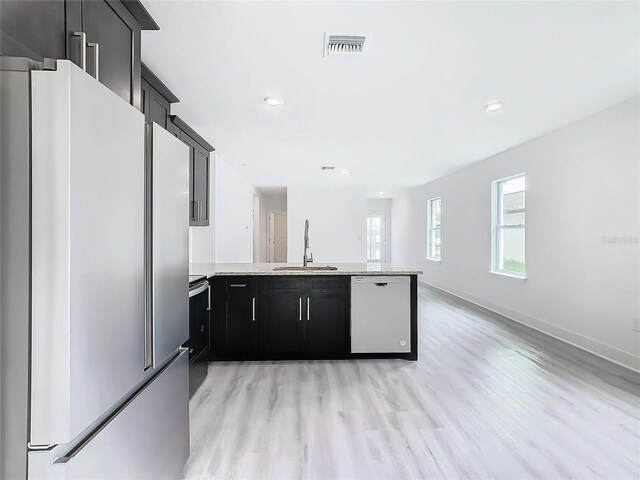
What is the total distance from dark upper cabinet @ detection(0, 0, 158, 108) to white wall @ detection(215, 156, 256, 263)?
3595 mm

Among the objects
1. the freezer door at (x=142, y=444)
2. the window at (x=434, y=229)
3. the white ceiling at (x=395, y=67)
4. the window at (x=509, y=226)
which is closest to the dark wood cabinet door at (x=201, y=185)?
the white ceiling at (x=395, y=67)

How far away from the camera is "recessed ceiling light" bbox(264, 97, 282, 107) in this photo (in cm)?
301

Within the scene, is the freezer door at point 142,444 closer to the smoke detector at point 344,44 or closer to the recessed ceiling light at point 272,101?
the smoke detector at point 344,44

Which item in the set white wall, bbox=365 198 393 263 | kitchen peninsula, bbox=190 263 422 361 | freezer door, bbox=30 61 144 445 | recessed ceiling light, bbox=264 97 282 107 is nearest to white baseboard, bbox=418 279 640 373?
kitchen peninsula, bbox=190 263 422 361

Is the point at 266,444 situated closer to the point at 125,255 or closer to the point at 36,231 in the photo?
the point at 125,255

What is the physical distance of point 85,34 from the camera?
3.87 ft

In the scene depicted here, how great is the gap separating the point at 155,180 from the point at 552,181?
175 inches

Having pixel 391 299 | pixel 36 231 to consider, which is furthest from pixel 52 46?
pixel 391 299

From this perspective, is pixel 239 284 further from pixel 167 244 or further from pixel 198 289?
pixel 167 244

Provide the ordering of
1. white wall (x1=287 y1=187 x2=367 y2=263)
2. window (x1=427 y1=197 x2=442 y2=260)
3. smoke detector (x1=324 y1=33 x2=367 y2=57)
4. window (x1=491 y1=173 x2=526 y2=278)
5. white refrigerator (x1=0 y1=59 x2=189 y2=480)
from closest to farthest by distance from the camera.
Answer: white refrigerator (x1=0 y1=59 x2=189 y2=480)
smoke detector (x1=324 y1=33 x2=367 y2=57)
window (x1=491 y1=173 x2=526 y2=278)
window (x1=427 y1=197 x2=442 y2=260)
white wall (x1=287 y1=187 x2=367 y2=263)

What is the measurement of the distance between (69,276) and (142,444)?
74 centimetres

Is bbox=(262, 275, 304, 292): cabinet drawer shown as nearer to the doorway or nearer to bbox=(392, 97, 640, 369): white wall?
bbox=(392, 97, 640, 369): white wall

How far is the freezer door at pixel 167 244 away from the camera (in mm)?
1296

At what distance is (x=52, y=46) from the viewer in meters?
1.06
